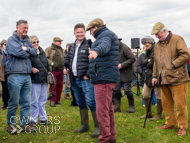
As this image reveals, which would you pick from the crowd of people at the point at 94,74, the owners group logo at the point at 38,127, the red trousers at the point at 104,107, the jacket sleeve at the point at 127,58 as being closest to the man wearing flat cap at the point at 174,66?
the crowd of people at the point at 94,74

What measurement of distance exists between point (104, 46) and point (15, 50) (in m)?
2.20

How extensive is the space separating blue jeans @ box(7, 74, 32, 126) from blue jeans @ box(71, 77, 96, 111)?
1.10 m

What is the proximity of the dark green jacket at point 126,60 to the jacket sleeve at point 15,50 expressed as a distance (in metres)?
3.10

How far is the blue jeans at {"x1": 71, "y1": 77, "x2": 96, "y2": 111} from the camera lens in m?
4.55

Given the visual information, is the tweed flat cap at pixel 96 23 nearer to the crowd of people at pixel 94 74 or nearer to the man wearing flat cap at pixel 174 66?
the crowd of people at pixel 94 74

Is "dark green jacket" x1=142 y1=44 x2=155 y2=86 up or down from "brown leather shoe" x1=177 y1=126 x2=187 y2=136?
up

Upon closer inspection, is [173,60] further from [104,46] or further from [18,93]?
[18,93]

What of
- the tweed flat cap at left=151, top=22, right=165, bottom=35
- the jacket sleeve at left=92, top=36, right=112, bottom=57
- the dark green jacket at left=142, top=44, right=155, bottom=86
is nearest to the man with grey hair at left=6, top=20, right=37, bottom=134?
the jacket sleeve at left=92, top=36, right=112, bottom=57

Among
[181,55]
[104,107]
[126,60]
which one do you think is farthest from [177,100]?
[126,60]

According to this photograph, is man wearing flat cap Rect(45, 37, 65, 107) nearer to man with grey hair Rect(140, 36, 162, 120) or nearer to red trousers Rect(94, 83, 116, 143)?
man with grey hair Rect(140, 36, 162, 120)

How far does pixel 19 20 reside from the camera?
4.73 metres

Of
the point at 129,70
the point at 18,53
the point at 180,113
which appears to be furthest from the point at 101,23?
the point at 129,70

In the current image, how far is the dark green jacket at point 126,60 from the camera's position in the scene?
21.4ft

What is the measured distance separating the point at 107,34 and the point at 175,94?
2.14 meters
